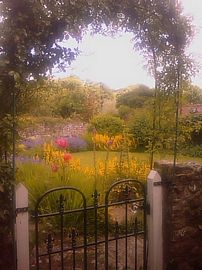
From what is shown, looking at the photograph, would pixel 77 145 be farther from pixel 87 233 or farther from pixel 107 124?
pixel 87 233

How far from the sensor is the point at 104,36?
170 inches

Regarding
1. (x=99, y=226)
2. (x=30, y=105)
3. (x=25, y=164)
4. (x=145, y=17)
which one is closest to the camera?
(x=30, y=105)

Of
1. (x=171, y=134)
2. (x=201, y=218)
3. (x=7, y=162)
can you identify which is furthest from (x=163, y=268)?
(x=7, y=162)

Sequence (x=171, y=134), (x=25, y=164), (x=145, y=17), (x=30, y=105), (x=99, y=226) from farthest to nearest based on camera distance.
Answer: (x=25, y=164), (x=99, y=226), (x=171, y=134), (x=145, y=17), (x=30, y=105)

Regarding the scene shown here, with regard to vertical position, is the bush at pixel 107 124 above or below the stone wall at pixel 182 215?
above

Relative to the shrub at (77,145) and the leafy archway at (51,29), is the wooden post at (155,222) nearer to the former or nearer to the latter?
the leafy archway at (51,29)

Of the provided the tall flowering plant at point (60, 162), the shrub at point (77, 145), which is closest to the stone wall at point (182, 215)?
the tall flowering plant at point (60, 162)

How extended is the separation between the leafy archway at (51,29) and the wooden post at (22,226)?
0.13 meters

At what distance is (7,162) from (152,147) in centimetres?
241

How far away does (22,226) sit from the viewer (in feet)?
10.6

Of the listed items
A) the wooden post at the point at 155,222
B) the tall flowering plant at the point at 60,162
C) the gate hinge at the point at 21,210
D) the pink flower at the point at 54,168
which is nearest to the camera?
the gate hinge at the point at 21,210

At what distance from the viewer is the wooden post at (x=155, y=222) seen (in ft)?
12.7

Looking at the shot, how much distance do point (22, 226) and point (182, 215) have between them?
1.82 m

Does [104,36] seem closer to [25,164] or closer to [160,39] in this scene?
[160,39]
